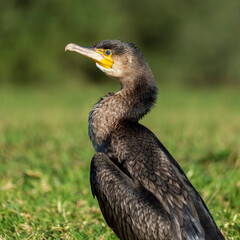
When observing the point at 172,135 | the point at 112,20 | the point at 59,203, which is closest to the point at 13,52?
the point at 112,20

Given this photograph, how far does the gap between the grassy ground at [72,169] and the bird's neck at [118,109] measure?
859 millimetres

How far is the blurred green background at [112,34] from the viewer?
30.7m

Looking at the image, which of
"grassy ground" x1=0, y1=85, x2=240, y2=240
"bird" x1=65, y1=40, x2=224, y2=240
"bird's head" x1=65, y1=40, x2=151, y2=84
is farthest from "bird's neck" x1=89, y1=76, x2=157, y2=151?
"grassy ground" x1=0, y1=85, x2=240, y2=240

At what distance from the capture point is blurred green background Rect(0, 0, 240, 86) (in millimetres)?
30656

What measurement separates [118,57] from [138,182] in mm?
1328

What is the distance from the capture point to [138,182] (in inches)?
138

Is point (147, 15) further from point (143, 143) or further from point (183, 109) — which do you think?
point (143, 143)

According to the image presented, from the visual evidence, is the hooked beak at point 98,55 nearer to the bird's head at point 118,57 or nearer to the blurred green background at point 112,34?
the bird's head at point 118,57

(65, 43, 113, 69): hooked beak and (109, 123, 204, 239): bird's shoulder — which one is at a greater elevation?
(65, 43, 113, 69): hooked beak

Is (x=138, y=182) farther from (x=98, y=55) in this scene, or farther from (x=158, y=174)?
(x=98, y=55)

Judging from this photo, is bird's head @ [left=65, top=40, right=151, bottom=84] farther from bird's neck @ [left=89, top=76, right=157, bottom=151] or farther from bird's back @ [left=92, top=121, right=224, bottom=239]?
bird's back @ [left=92, top=121, right=224, bottom=239]

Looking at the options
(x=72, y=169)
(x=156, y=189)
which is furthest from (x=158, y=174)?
(x=72, y=169)

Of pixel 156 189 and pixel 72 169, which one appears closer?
pixel 156 189

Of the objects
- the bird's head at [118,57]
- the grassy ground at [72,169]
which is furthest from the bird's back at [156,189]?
the grassy ground at [72,169]
